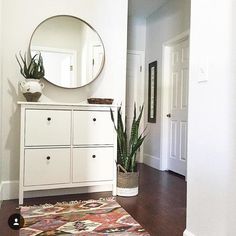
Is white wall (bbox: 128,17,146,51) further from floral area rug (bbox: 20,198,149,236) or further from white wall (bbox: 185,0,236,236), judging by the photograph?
white wall (bbox: 185,0,236,236)

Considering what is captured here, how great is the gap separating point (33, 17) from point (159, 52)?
2221 mm

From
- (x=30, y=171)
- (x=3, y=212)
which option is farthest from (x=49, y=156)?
(x=3, y=212)

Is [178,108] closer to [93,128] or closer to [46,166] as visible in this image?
[93,128]

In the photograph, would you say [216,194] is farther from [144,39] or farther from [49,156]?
[144,39]


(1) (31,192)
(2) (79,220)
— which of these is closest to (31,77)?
(1) (31,192)

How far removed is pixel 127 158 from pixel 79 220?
90 cm

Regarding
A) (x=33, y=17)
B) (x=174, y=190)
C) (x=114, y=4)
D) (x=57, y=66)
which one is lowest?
(x=174, y=190)

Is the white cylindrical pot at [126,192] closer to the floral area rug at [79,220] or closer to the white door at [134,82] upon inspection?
the floral area rug at [79,220]

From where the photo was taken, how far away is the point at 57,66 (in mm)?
2746

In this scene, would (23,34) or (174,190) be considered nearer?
(23,34)

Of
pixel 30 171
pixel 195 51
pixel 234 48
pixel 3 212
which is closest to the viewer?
pixel 234 48

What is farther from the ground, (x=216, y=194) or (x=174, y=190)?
(x=216, y=194)

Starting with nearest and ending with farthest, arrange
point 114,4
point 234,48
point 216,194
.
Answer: point 234,48 < point 216,194 < point 114,4

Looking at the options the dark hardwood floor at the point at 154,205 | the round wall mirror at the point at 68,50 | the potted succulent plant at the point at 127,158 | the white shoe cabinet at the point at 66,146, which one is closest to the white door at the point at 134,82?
the dark hardwood floor at the point at 154,205
